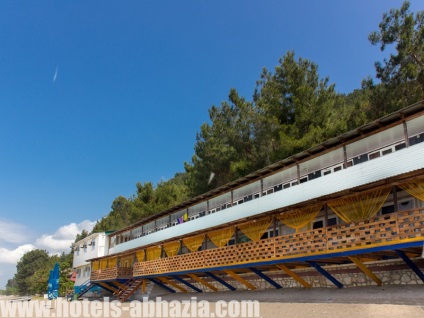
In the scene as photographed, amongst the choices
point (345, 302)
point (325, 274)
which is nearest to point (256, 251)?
point (325, 274)

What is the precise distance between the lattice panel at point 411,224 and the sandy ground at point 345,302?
2.19 meters

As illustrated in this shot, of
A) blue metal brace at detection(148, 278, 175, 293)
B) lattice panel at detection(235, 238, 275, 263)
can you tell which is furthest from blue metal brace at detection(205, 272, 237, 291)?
blue metal brace at detection(148, 278, 175, 293)

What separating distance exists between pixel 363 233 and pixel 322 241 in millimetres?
1777

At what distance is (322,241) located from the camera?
47.3 feet

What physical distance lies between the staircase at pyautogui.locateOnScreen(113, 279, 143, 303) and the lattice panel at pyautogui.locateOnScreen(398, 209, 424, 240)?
21155mm

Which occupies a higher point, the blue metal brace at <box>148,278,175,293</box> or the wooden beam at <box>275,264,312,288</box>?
the wooden beam at <box>275,264,312,288</box>

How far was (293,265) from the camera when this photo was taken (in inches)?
679

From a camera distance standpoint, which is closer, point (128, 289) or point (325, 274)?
point (325, 274)

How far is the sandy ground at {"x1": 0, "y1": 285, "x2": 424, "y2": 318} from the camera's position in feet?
39.9

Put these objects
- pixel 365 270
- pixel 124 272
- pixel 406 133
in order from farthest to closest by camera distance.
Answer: pixel 124 272
pixel 406 133
pixel 365 270

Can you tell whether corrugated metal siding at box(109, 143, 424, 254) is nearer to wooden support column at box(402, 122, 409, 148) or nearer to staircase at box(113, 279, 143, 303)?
wooden support column at box(402, 122, 409, 148)

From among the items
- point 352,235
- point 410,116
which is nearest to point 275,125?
point 410,116

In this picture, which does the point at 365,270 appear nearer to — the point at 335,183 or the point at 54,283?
the point at 335,183

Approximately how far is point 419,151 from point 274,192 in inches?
311
